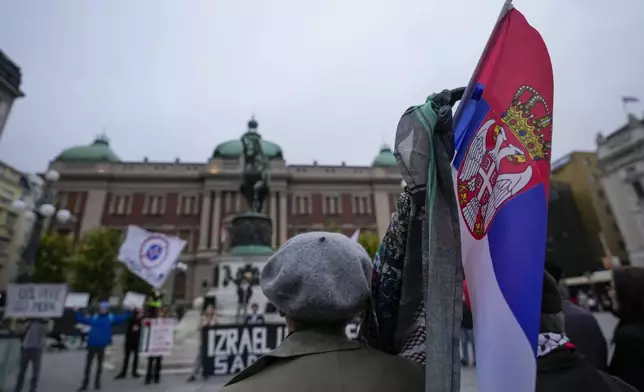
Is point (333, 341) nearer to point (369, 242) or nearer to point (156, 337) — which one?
point (156, 337)

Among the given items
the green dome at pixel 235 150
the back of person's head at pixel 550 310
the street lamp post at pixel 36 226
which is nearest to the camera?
the back of person's head at pixel 550 310

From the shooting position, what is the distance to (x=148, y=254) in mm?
8086

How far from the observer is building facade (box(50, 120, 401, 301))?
3794 cm

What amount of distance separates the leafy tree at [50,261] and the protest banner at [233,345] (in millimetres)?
31448

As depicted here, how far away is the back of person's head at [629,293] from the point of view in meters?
2.16

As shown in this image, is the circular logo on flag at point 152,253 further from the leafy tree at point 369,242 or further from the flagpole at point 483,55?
the leafy tree at point 369,242

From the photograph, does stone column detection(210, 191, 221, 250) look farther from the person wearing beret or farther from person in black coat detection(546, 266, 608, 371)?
the person wearing beret

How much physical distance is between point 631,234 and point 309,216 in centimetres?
2836

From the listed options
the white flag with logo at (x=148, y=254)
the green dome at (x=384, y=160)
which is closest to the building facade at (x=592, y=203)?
the green dome at (x=384, y=160)

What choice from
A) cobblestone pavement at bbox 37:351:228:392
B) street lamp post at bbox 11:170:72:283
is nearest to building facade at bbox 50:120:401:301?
street lamp post at bbox 11:170:72:283

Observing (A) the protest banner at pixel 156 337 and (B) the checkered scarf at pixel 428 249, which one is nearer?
(B) the checkered scarf at pixel 428 249

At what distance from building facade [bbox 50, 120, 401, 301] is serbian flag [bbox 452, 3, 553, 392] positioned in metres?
37.0

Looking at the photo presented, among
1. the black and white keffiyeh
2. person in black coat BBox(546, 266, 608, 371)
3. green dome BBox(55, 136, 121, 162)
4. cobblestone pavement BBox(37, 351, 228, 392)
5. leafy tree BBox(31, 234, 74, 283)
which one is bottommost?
cobblestone pavement BBox(37, 351, 228, 392)

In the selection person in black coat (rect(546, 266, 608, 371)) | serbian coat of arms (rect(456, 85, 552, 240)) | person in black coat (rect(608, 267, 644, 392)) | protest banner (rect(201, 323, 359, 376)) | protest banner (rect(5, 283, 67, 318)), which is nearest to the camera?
serbian coat of arms (rect(456, 85, 552, 240))
